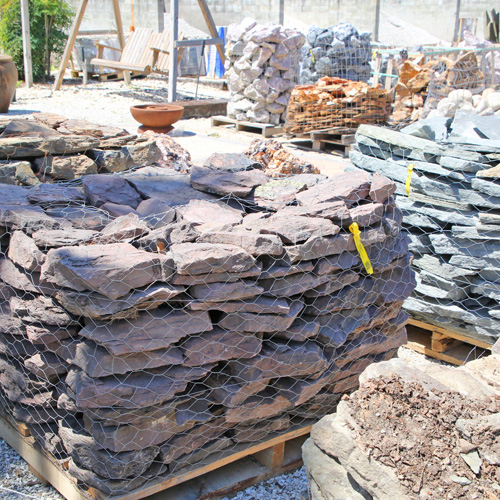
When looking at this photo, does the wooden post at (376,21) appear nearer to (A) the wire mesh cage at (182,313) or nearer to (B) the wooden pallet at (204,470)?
(A) the wire mesh cage at (182,313)

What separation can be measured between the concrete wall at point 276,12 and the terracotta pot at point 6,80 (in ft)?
46.8

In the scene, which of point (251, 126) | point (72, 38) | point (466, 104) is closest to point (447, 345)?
point (466, 104)

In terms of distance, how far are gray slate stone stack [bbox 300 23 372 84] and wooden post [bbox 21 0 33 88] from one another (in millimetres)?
6169

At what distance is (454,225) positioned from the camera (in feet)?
13.5

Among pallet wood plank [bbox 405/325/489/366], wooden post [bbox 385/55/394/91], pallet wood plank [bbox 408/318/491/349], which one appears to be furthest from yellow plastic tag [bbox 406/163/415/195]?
wooden post [bbox 385/55/394/91]

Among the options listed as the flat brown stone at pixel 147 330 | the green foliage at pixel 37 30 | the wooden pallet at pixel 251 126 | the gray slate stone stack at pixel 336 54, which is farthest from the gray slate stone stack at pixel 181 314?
the green foliage at pixel 37 30

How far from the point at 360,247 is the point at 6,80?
354 inches

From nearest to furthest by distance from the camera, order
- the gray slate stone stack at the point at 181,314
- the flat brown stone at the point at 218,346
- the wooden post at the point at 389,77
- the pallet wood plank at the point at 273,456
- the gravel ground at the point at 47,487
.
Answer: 1. the gray slate stone stack at the point at 181,314
2. the flat brown stone at the point at 218,346
3. the gravel ground at the point at 47,487
4. the pallet wood plank at the point at 273,456
5. the wooden post at the point at 389,77

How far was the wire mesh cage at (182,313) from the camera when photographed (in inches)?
96.7

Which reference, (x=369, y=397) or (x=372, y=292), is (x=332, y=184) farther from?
(x=369, y=397)

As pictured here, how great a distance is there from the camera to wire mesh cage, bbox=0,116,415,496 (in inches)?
96.7

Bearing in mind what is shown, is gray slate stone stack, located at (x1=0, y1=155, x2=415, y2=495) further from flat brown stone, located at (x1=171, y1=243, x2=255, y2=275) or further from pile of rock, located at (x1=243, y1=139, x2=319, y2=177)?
pile of rock, located at (x1=243, y1=139, x2=319, y2=177)

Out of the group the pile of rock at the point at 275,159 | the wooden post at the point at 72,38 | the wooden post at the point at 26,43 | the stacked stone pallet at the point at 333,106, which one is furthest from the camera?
the wooden post at the point at 72,38

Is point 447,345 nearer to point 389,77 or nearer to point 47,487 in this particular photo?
point 47,487
